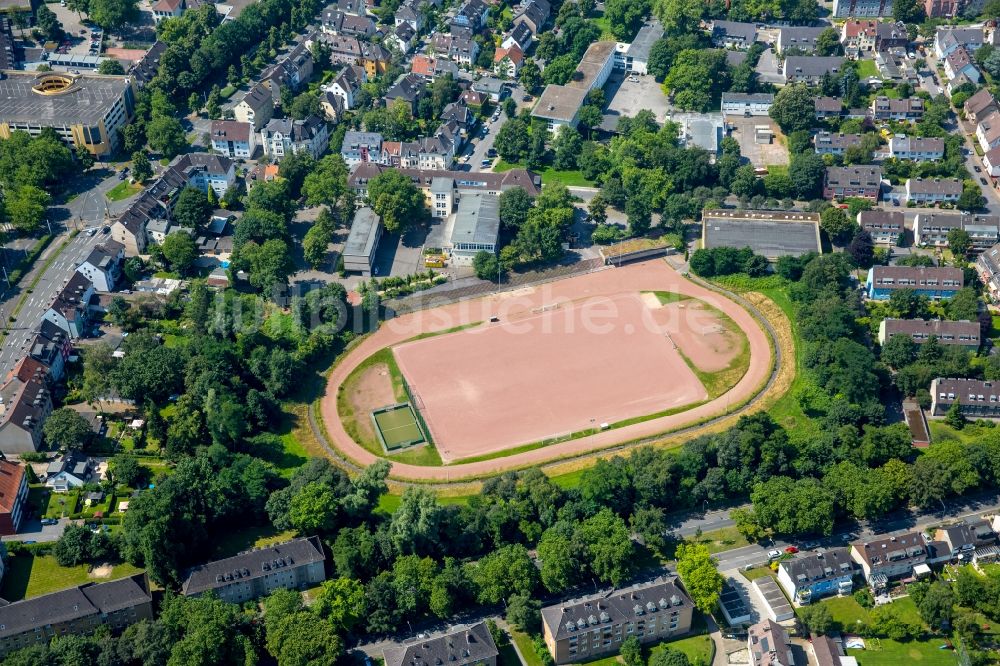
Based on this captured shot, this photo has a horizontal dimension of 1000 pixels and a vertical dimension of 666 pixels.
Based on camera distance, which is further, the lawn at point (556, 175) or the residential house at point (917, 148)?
the lawn at point (556, 175)

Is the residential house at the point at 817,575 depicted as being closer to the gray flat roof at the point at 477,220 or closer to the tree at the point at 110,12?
the gray flat roof at the point at 477,220

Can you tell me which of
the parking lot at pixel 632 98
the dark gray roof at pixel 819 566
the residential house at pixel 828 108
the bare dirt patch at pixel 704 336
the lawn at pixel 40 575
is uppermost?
the residential house at pixel 828 108

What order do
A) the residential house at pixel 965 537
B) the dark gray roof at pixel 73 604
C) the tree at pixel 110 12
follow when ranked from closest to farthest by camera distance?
the dark gray roof at pixel 73 604 → the residential house at pixel 965 537 → the tree at pixel 110 12

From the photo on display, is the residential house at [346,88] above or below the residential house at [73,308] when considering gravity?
above

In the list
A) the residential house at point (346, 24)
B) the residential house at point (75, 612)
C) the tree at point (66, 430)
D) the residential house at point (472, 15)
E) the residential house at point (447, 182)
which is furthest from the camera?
the residential house at point (472, 15)

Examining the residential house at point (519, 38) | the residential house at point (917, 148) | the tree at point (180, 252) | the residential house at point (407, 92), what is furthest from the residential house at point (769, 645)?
the residential house at point (519, 38)

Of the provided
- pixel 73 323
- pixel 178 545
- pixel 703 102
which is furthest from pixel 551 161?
pixel 178 545

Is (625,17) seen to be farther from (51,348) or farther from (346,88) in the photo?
(51,348)
